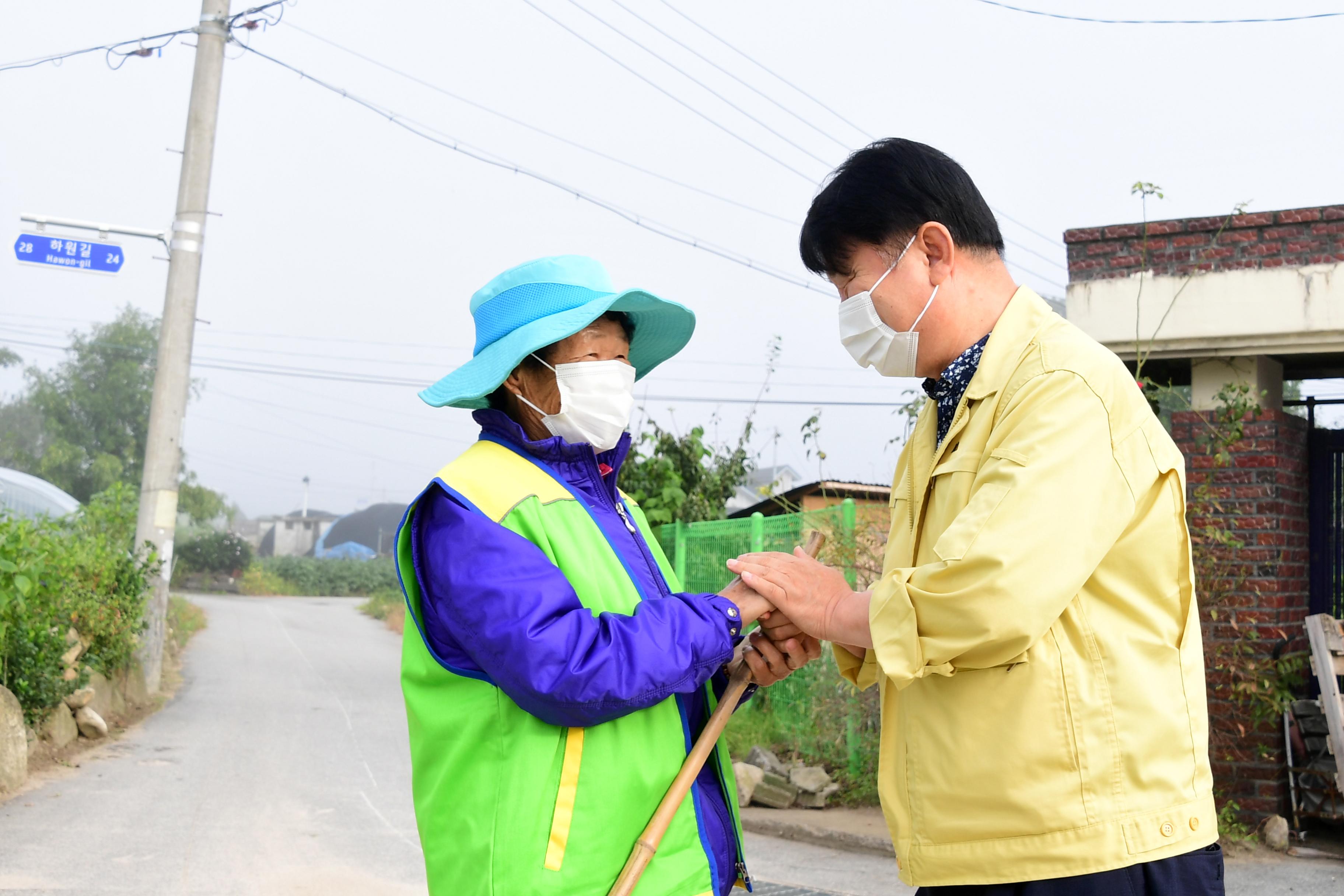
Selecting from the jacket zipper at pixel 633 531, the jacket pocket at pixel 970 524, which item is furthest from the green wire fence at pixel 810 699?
the jacket pocket at pixel 970 524

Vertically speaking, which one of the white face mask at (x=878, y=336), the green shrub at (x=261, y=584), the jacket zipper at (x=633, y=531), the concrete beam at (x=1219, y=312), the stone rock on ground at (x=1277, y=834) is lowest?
the green shrub at (x=261, y=584)

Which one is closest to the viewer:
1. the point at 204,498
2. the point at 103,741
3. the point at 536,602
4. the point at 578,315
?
the point at 536,602

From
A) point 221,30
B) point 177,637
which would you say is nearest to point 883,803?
point 221,30

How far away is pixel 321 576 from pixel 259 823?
40.2 meters

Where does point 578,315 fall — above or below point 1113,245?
below

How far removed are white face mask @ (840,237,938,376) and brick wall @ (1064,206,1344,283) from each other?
470cm

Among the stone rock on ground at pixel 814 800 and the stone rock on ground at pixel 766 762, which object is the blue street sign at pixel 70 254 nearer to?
the stone rock on ground at pixel 766 762

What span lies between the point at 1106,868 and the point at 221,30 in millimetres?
12522

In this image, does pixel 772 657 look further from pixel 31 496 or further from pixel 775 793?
pixel 31 496

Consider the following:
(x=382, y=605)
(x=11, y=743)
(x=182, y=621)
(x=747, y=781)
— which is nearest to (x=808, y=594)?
(x=747, y=781)

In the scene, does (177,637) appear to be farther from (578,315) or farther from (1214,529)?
(578,315)

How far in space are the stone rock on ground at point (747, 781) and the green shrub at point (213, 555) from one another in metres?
38.6

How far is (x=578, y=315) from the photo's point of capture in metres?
2.39

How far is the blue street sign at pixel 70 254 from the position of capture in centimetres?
1088
